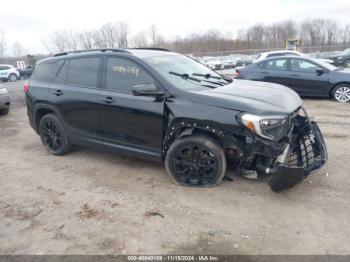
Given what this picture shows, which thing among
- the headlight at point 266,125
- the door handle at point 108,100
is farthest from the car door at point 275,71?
the door handle at point 108,100

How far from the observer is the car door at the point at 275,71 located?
9859 millimetres

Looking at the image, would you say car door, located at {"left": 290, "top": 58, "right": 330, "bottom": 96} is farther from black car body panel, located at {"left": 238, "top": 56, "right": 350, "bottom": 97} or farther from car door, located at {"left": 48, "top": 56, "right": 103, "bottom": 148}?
car door, located at {"left": 48, "top": 56, "right": 103, "bottom": 148}

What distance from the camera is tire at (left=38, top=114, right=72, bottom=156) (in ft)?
17.6

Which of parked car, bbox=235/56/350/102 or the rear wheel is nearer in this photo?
parked car, bbox=235/56/350/102

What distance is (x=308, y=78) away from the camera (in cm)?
948

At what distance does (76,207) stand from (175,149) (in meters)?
1.41

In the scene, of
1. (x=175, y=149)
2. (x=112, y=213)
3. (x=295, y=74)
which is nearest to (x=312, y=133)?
(x=175, y=149)

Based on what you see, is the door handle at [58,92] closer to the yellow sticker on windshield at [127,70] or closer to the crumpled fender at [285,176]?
the yellow sticker on windshield at [127,70]

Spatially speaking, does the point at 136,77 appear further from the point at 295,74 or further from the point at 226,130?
the point at 295,74

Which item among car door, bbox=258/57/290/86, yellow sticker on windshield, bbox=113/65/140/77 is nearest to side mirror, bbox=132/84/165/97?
yellow sticker on windshield, bbox=113/65/140/77

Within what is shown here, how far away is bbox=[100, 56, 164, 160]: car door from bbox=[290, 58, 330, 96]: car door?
6838 mm

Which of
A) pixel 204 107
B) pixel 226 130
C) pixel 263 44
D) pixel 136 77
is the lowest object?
pixel 226 130

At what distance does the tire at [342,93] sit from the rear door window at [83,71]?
24.4ft

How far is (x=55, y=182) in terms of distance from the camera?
4.60 metres
